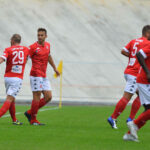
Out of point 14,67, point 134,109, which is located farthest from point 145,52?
point 14,67

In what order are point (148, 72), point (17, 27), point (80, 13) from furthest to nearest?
point (80, 13)
point (17, 27)
point (148, 72)

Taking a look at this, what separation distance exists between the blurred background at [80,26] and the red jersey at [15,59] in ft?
56.4

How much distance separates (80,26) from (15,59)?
25354 mm

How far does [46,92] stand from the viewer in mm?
11812

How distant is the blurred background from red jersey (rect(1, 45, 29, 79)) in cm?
1718

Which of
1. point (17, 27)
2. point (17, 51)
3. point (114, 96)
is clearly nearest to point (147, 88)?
point (17, 51)

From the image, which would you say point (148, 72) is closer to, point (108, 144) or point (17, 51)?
point (108, 144)

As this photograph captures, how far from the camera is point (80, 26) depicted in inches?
1430

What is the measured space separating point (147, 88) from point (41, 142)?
1.73 m

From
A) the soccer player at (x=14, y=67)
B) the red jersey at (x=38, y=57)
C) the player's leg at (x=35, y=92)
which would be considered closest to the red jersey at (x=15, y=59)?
the soccer player at (x=14, y=67)

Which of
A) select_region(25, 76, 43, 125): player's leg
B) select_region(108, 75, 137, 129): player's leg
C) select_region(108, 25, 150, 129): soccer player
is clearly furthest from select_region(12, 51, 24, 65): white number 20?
select_region(108, 75, 137, 129): player's leg

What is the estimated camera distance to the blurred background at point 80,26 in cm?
3328

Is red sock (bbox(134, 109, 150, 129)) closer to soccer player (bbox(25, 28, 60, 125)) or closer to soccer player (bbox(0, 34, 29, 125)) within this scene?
soccer player (bbox(0, 34, 29, 125))

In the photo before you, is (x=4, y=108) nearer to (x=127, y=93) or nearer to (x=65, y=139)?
(x=127, y=93)
